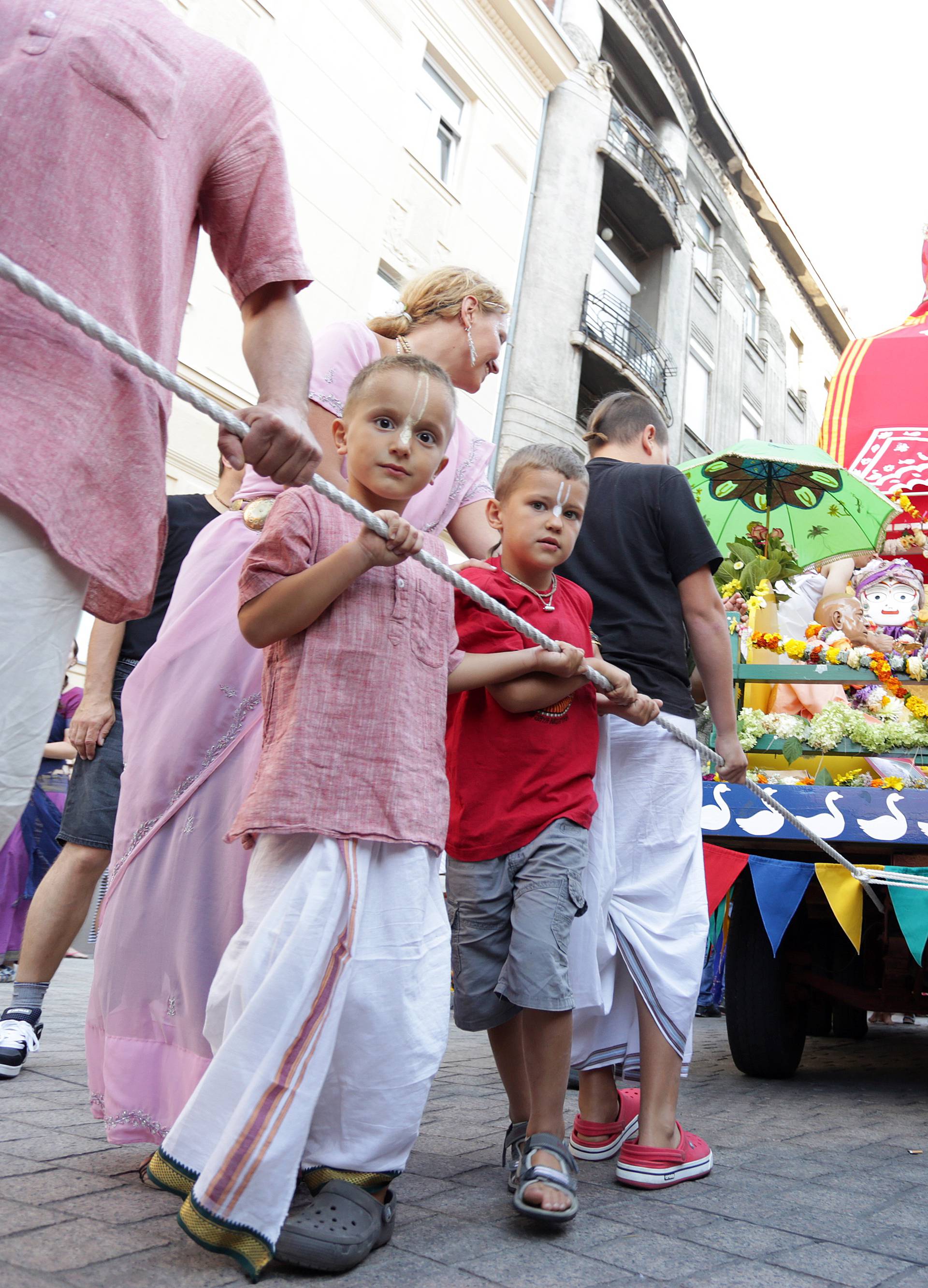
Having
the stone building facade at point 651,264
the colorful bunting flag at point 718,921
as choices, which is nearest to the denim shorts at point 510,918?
the colorful bunting flag at point 718,921

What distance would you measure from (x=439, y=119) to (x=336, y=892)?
14.3 metres

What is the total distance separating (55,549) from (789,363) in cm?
2778

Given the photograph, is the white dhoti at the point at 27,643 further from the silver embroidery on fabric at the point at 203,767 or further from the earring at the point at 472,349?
the earring at the point at 472,349

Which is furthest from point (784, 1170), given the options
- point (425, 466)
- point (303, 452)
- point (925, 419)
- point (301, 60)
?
point (301, 60)

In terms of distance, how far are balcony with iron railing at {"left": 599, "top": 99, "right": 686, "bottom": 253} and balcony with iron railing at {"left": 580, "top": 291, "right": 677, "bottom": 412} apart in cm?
155

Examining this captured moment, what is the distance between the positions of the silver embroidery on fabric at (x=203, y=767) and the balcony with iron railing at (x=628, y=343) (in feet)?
49.7

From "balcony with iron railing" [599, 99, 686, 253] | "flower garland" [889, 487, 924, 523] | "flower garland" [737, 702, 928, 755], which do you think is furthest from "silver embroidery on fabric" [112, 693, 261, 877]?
"balcony with iron railing" [599, 99, 686, 253]

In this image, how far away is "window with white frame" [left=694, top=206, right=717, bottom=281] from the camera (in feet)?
72.3

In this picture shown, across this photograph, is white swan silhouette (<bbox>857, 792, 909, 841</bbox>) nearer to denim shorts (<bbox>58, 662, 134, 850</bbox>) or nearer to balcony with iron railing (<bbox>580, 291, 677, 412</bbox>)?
denim shorts (<bbox>58, 662, 134, 850</bbox>)

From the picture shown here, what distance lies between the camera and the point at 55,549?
134 cm

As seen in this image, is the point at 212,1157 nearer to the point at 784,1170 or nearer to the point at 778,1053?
the point at 784,1170

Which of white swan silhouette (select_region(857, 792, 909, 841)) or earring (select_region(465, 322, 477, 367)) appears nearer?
earring (select_region(465, 322, 477, 367))

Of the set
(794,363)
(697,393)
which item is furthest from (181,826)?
(794,363)

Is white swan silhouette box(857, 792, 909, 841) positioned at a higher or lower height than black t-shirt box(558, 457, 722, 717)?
lower
